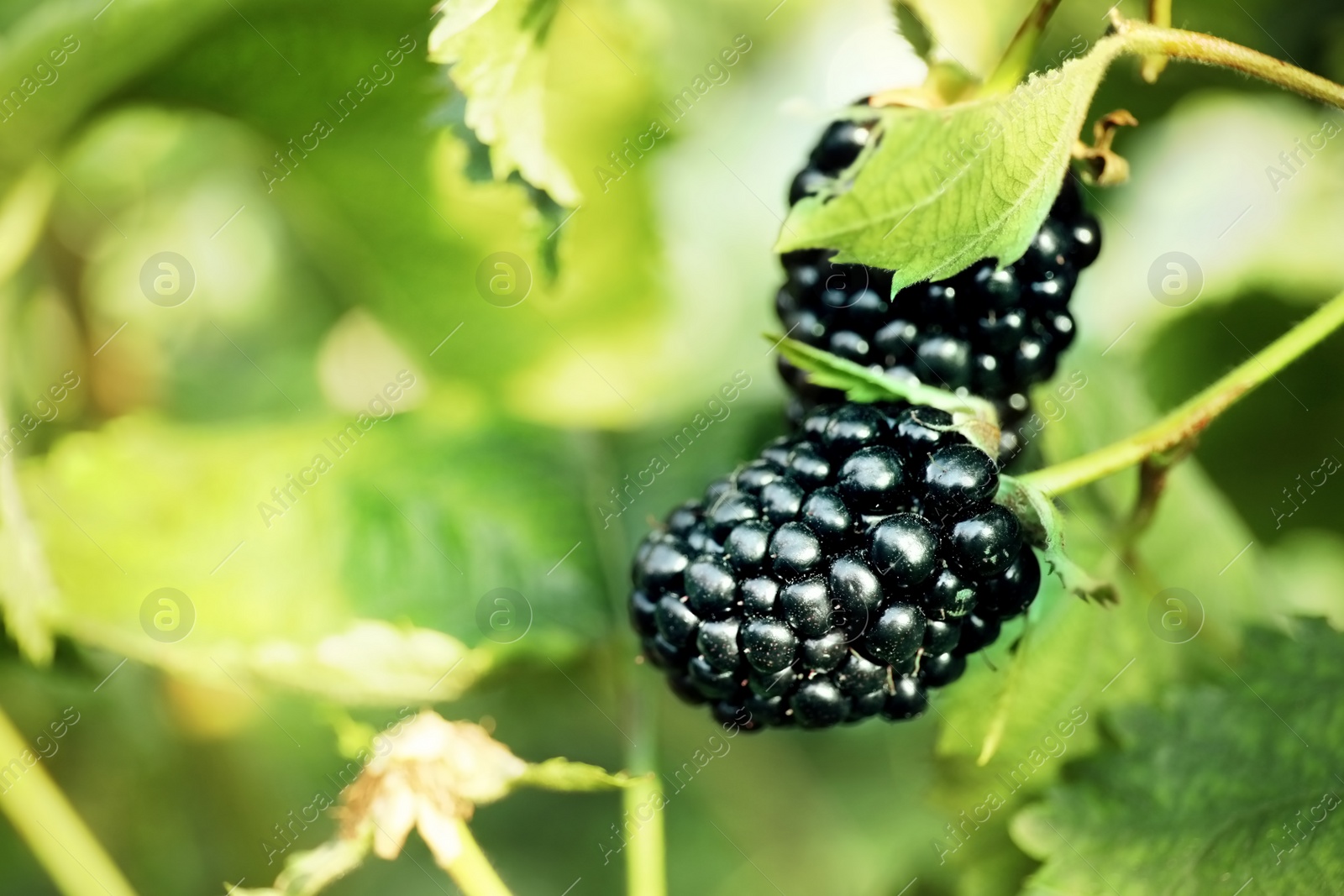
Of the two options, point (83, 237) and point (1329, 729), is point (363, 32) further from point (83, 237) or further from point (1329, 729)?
point (1329, 729)

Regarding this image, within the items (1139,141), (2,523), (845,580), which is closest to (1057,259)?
(845,580)

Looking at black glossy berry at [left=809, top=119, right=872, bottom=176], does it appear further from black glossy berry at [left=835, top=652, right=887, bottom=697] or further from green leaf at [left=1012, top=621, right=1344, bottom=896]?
green leaf at [left=1012, top=621, right=1344, bottom=896]

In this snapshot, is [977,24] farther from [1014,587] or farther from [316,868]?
[316,868]

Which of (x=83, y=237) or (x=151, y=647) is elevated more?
(x=83, y=237)
